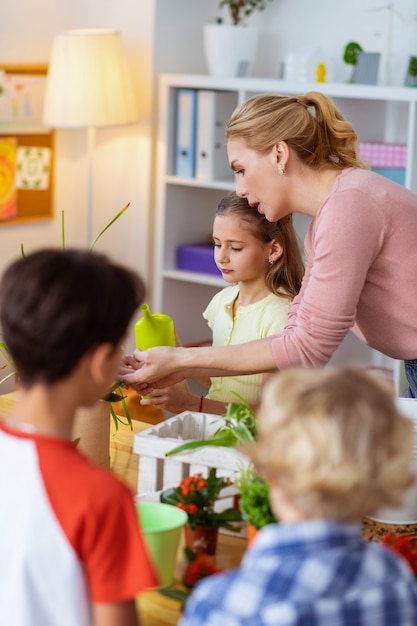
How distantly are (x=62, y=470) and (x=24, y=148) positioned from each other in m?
3.06

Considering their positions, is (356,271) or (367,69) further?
(367,69)

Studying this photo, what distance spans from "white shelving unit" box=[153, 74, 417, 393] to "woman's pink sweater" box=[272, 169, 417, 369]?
148 centimetres

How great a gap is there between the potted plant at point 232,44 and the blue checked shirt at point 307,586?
316 centimetres

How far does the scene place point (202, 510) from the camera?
140 cm

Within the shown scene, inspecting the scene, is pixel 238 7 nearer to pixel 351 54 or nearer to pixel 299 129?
pixel 351 54

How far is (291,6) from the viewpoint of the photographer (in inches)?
158

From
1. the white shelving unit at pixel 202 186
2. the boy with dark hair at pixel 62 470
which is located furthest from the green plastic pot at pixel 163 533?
the white shelving unit at pixel 202 186

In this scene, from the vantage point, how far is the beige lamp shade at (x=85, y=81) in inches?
147

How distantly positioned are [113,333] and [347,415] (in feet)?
0.96

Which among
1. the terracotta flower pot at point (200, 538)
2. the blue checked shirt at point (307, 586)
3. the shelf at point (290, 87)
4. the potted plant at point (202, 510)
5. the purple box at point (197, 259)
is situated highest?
the shelf at point (290, 87)

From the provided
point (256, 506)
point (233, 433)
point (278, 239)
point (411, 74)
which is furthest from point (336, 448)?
point (411, 74)

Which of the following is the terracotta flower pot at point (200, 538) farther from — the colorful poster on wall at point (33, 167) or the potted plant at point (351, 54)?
the colorful poster on wall at point (33, 167)

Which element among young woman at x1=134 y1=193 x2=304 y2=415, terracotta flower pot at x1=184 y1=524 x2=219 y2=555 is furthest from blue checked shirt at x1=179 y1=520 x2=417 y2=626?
young woman at x1=134 y1=193 x2=304 y2=415

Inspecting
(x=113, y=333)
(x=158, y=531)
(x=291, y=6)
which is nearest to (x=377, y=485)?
(x=113, y=333)
